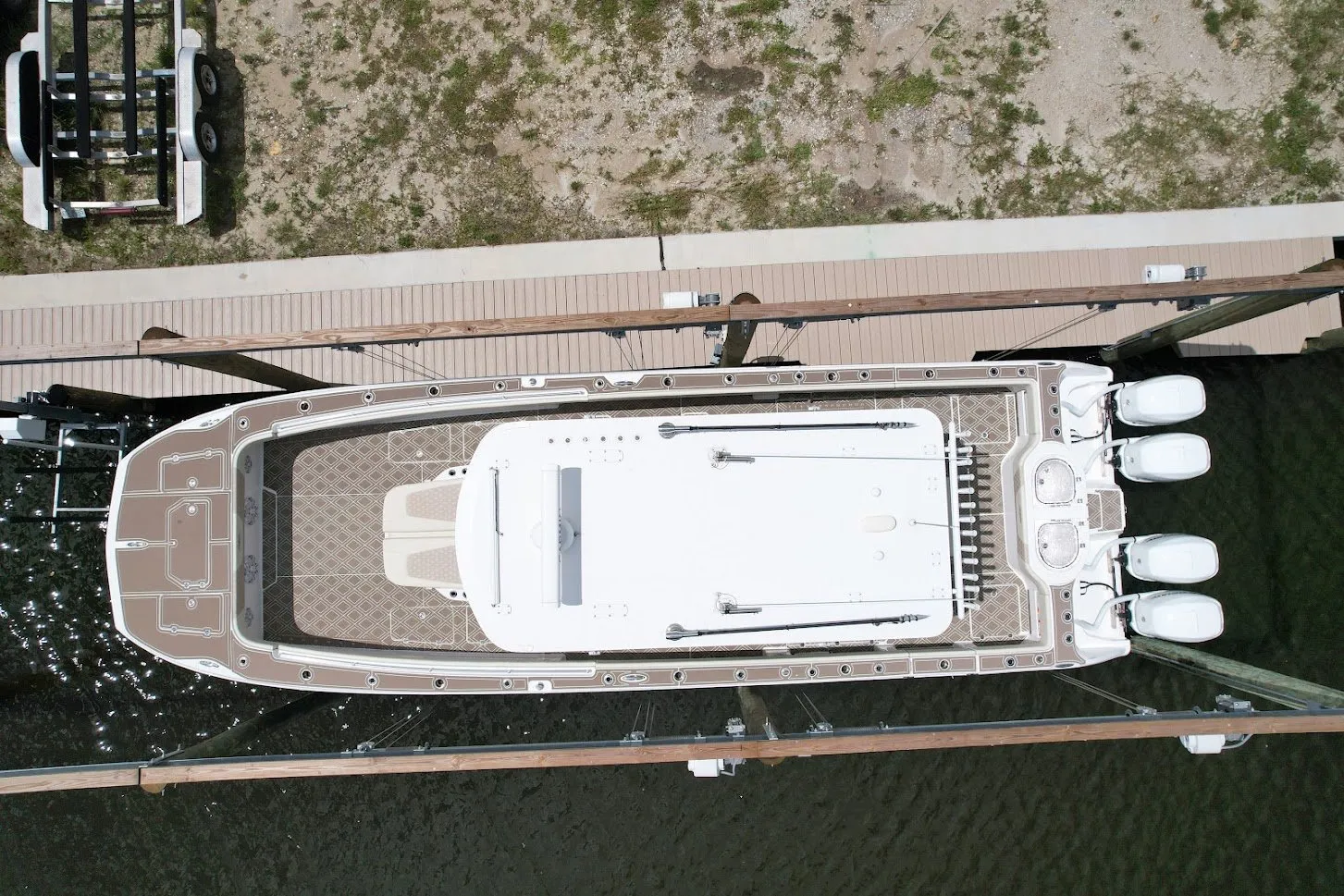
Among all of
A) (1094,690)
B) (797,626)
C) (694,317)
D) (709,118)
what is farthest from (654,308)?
(1094,690)

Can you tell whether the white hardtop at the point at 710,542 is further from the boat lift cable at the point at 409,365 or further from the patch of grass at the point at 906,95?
the patch of grass at the point at 906,95

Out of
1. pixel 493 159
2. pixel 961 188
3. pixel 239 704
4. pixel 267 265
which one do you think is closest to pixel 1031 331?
pixel 961 188

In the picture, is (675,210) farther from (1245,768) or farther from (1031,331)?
(1245,768)

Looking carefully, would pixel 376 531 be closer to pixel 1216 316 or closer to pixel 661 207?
pixel 661 207

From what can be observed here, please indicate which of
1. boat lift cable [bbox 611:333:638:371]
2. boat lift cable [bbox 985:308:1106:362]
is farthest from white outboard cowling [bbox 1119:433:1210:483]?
boat lift cable [bbox 611:333:638:371]

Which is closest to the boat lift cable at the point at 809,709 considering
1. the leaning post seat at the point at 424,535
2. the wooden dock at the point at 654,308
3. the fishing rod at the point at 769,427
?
the fishing rod at the point at 769,427
